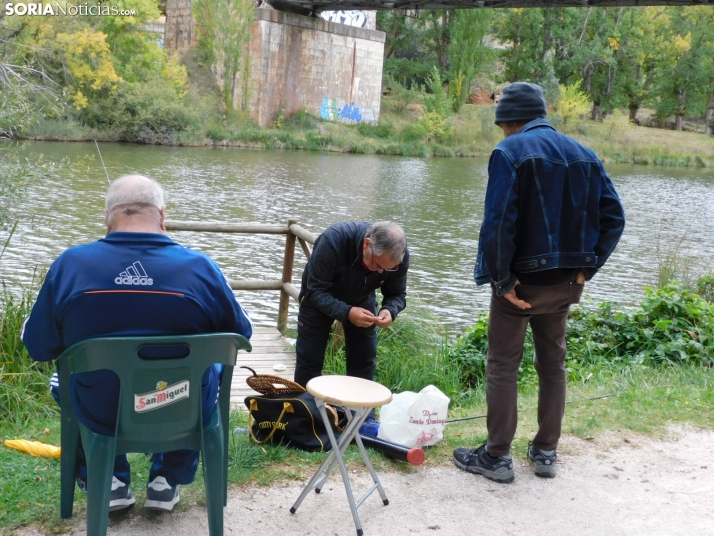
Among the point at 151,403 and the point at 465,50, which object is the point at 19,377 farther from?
the point at 465,50

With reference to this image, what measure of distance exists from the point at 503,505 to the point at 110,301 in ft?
6.47

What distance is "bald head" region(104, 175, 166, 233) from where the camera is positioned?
2.88m

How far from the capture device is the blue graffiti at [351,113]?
44.0 m

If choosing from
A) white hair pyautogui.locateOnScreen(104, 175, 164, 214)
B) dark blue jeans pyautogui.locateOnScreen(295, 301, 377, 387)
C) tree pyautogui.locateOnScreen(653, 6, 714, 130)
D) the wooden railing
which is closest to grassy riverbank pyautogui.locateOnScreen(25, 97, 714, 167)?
tree pyautogui.locateOnScreen(653, 6, 714, 130)

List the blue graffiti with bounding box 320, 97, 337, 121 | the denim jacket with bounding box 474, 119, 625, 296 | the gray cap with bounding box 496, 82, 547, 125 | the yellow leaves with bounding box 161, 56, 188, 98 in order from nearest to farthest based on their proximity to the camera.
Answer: the denim jacket with bounding box 474, 119, 625, 296 < the gray cap with bounding box 496, 82, 547, 125 < the yellow leaves with bounding box 161, 56, 188, 98 < the blue graffiti with bounding box 320, 97, 337, 121

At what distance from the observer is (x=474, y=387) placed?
640 centimetres

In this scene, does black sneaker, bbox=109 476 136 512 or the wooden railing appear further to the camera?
the wooden railing

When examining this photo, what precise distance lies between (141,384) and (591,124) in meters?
52.2

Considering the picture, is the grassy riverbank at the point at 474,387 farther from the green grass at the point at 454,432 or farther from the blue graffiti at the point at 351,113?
the blue graffiti at the point at 351,113

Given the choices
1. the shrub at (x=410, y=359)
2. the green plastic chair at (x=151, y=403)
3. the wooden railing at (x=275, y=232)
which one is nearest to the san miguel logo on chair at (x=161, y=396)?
the green plastic chair at (x=151, y=403)

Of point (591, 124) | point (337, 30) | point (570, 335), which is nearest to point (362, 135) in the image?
point (337, 30)

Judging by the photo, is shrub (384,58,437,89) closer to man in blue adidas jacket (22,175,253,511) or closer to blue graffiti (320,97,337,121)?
blue graffiti (320,97,337,121)

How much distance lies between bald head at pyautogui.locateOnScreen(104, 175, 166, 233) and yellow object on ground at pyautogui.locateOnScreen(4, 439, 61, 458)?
4.56 feet

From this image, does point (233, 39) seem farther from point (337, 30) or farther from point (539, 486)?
point (539, 486)
